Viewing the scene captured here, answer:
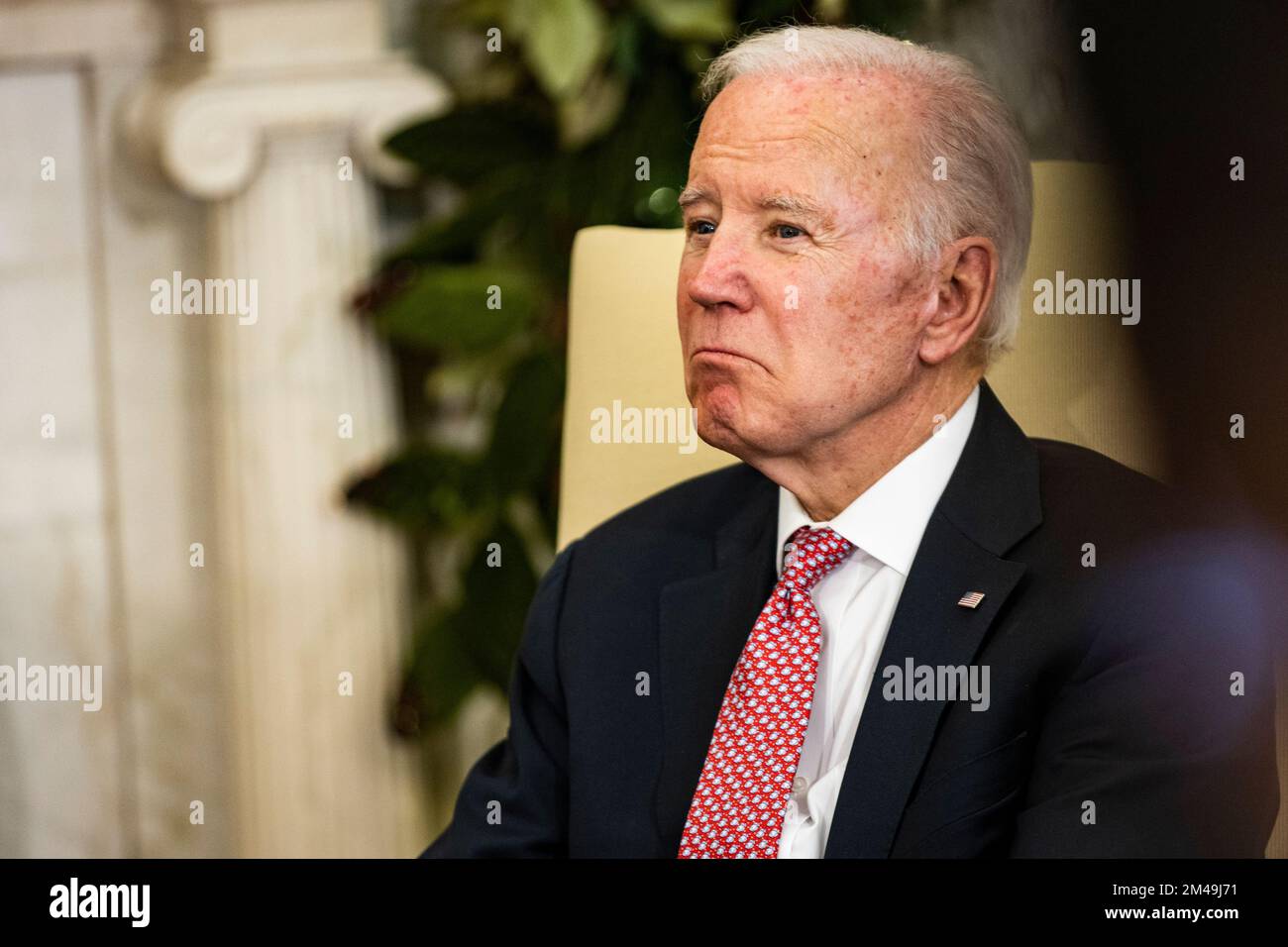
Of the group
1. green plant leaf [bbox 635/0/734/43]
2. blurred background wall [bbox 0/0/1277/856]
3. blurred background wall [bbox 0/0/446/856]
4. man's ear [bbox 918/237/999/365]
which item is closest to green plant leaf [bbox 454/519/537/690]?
blurred background wall [bbox 0/0/1277/856]

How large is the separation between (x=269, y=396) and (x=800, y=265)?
1114mm

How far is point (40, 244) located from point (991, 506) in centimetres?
158

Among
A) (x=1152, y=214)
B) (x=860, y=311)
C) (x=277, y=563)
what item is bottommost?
(x=277, y=563)

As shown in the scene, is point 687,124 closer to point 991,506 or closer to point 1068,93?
point 1068,93

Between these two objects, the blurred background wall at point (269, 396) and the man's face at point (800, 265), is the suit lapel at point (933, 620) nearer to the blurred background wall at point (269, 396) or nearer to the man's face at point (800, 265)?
the man's face at point (800, 265)

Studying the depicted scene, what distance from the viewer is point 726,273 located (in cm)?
122

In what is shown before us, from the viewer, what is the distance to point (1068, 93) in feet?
5.03

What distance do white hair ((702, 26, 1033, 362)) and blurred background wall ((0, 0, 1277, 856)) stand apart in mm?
688

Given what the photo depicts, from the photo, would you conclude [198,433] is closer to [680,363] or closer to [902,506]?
[680,363]

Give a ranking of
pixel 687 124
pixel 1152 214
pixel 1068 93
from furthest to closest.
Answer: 1. pixel 687 124
2. pixel 1068 93
3. pixel 1152 214

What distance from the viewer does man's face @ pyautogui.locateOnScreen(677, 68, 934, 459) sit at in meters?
1.18
